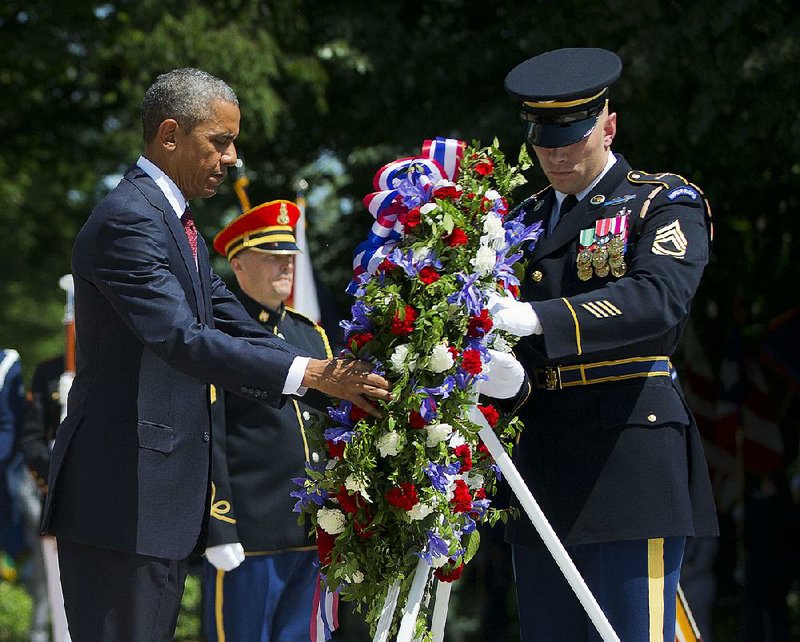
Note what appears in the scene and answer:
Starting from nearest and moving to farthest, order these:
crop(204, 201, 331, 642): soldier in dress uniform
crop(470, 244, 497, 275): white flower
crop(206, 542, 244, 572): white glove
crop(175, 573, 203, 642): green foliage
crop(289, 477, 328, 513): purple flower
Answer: crop(470, 244, 497, 275): white flower < crop(289, 477, 328, 513): purple flower < crop(206, 542, 244, 572): white glove < crop(204, 201, 331, 642): soldier in dress uniform < crop(175, 573, 203, 642): green foliage

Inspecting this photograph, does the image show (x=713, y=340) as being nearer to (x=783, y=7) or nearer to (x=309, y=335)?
(x=783, y=7)

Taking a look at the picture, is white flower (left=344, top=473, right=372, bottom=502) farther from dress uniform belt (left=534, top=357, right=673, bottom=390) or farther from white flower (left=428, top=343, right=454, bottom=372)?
dress uniform belt (left=534, top=357, right=673, bottom=390)

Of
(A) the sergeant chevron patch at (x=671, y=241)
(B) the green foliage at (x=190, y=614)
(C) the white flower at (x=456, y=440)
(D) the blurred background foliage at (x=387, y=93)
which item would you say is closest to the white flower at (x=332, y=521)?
(C) the white flower at (x=456, y=440)

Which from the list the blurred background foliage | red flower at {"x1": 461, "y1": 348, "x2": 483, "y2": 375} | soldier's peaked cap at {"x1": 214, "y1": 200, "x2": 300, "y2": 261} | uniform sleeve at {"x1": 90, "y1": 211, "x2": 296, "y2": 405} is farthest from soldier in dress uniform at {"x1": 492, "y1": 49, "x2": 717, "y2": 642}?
the blurred background foliage

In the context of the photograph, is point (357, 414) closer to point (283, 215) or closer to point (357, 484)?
point (357, 484)

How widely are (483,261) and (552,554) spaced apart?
80cm

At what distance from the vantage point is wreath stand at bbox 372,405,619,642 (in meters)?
3.57

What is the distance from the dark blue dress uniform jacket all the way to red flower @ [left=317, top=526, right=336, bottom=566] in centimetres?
60

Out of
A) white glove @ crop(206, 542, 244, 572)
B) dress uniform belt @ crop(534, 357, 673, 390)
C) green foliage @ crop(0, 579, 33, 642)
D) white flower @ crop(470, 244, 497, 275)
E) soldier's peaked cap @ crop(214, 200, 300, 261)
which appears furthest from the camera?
green foliage @ crop(0, 579, 33, 642)

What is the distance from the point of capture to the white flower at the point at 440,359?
352cm

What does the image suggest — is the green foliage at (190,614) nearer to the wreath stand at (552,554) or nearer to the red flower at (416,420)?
the wreath stand at (552,554)

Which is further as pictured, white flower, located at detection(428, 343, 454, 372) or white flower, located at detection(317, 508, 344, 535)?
white flower, located at detection(317, 508, 344, 535)

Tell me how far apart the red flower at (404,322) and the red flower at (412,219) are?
24cm

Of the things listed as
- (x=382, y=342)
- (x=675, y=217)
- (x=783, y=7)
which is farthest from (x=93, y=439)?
(x=783, y=7)
